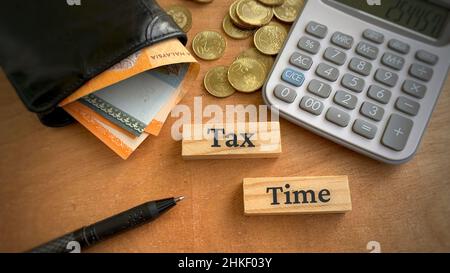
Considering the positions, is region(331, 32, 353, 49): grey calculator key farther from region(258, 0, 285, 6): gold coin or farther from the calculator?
region(258, 0, 285, 6): gold coin

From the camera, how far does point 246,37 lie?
59 centimetres

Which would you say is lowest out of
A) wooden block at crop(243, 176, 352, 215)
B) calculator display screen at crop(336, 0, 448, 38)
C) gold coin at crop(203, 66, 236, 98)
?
wooden block at crop(243, 176, 352, 215)

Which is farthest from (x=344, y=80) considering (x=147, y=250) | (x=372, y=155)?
(x=147, y=250)

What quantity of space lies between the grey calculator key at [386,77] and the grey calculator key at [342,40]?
0.18 feet

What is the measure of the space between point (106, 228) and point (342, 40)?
0.39 metres

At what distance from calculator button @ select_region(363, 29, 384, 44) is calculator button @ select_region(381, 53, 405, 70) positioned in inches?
1.0

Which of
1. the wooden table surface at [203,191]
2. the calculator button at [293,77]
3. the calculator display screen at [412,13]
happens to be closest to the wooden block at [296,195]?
the wooden table surface at [203,191]

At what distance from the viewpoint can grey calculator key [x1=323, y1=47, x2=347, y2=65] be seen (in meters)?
0.54

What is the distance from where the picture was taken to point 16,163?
1.72 ft

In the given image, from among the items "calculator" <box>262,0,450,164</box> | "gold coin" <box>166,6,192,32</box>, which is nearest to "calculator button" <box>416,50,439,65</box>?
"calculator" <box>262,0,450,164</box>

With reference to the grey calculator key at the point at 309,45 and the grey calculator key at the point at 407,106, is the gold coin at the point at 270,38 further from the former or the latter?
the grey calculator key at the point at 407,106

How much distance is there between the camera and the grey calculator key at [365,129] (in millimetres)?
504

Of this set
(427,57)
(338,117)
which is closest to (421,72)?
(427,57)

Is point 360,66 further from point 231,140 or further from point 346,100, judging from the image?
point 231,140
